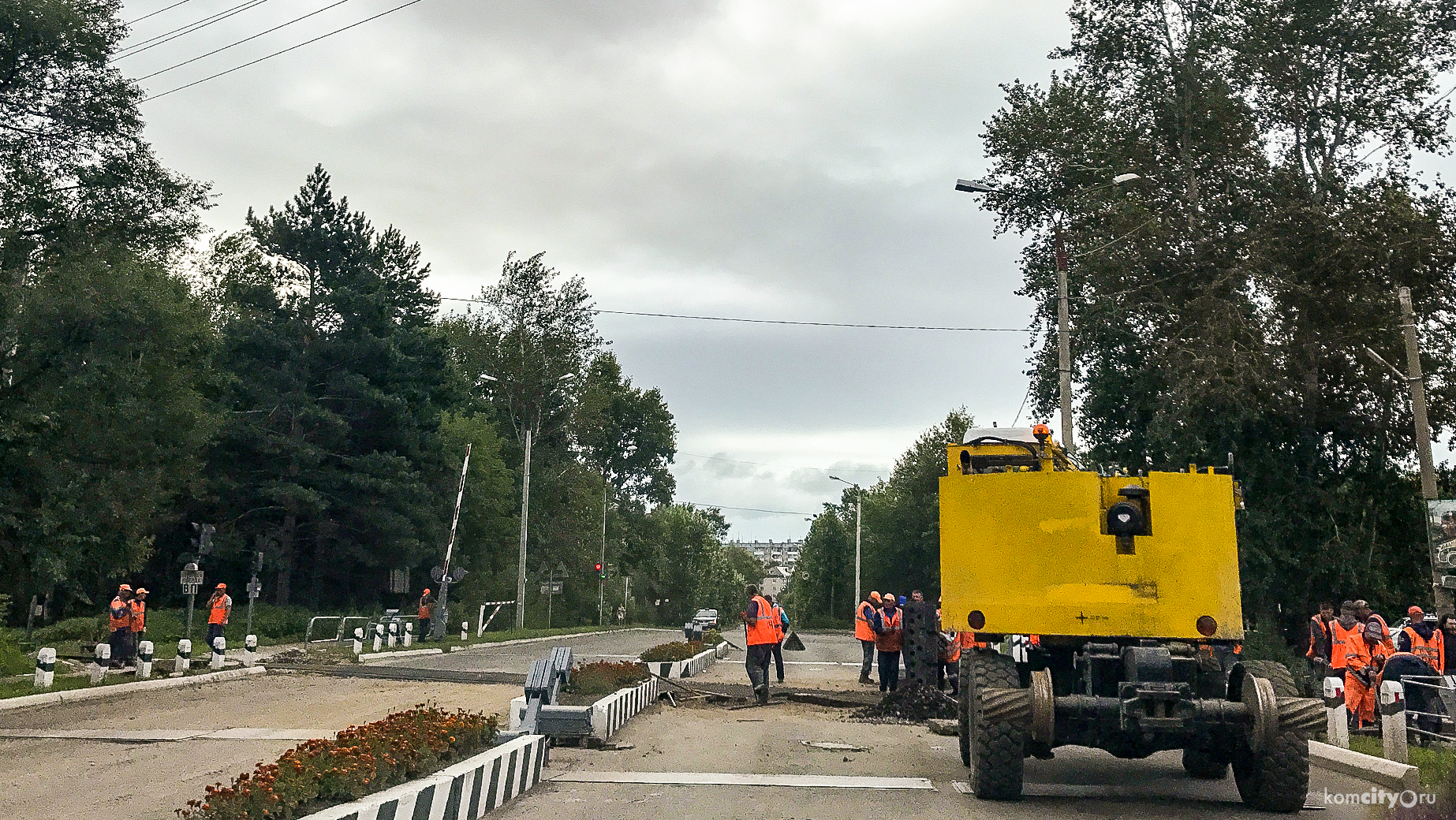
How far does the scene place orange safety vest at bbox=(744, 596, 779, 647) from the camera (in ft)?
57.9

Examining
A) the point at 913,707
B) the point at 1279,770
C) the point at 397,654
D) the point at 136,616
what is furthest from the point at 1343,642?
the point at 397,654

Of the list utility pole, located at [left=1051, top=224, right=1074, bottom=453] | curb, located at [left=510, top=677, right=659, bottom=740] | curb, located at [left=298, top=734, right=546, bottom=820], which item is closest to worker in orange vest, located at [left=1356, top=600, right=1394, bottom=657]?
utility pole, located at [left=1051, top=224, right=1074, bottom=453]

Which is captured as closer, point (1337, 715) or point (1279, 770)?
point (1279, 770)

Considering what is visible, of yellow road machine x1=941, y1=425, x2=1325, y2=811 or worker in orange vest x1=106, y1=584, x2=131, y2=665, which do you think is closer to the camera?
yellow road machine x1=941, y1=425, x2=1325, y2=811

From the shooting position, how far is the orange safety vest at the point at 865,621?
21438mm

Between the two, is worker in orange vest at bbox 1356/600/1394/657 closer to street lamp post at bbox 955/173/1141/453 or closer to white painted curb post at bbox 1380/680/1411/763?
white painted curb post at bbox 1380/680/1411/763

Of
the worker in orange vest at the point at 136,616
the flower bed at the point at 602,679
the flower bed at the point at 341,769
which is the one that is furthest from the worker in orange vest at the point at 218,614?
the flower bed at the point at 341,769

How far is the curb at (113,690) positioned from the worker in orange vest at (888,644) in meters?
11.7

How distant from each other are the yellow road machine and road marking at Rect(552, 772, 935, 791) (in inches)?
42.3

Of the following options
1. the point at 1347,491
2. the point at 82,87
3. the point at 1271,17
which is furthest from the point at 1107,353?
the point at 82,87

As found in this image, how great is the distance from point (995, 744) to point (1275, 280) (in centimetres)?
2226

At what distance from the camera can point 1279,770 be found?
29.0ft

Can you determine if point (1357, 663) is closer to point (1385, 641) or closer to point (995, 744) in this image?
point (1385, 641)

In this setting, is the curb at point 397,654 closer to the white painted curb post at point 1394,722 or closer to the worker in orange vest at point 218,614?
the worker in orange vest at point 218,614
